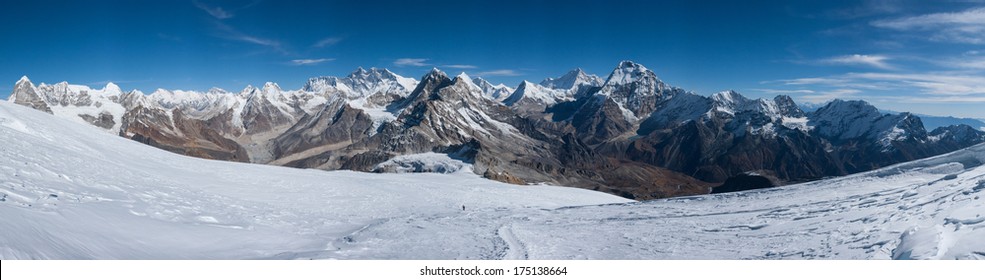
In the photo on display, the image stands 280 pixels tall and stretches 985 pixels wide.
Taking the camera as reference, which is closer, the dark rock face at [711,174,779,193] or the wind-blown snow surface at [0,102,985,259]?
the wind-blown snow surface at [0,102,985,259]

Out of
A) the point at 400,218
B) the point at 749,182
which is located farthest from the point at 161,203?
the point at 749,182

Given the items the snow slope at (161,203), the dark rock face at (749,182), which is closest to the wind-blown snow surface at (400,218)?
the snow slope at (161,203)

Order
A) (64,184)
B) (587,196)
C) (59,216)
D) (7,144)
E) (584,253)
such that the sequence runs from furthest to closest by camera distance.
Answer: (587,196) → (7,144) → (64,184) → (584,253) → (59,216)

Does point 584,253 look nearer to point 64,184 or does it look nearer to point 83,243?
point 83,243

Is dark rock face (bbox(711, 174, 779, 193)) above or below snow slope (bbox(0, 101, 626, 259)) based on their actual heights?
below

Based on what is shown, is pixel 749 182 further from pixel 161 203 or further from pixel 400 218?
pixel 161 203

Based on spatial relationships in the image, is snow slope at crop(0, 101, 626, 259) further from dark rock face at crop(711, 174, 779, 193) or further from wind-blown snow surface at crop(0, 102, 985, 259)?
dark rock face at crop(711, 174, 779, 193)

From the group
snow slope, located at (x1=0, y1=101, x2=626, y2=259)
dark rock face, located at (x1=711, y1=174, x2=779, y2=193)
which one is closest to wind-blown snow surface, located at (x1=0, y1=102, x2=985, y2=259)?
snow slope, located at (x1=0, y1=101, x2=626, y2=259)

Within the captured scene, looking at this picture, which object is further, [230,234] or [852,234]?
[230,234]
